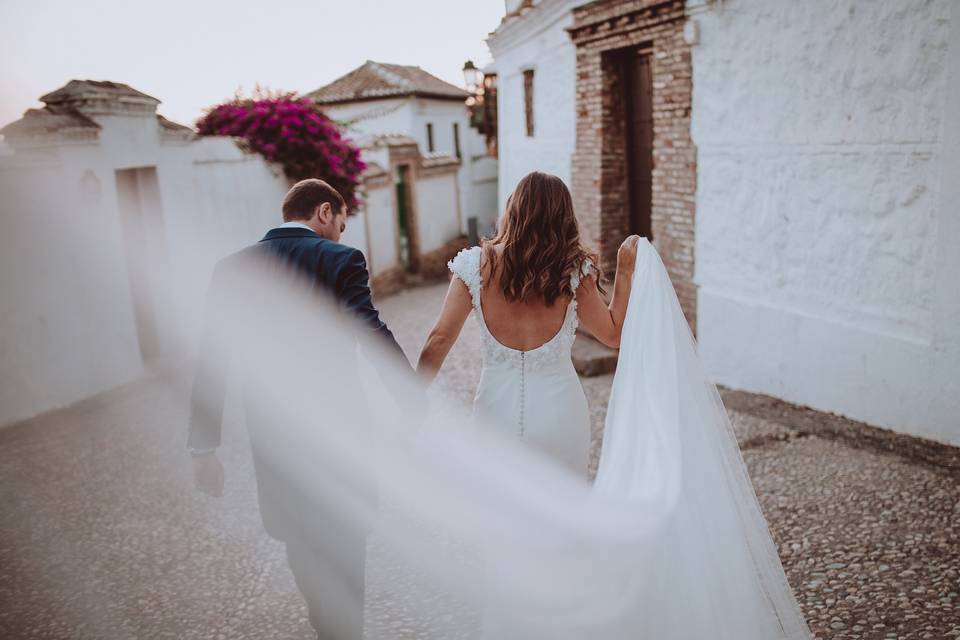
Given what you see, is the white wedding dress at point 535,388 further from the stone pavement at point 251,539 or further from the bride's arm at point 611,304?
the stone pavement at point 251,539

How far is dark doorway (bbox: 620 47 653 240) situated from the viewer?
29.1ft

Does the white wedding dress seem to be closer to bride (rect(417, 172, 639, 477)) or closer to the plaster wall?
bride (rect(417, 172, 639, 477))

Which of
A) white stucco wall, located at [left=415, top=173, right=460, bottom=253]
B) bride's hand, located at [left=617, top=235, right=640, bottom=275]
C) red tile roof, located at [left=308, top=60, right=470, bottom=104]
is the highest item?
red tile roof, located at [left=308, top=60, right=470, bottom=104]

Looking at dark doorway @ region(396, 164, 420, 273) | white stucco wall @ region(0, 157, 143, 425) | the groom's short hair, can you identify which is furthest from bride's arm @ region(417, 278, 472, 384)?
dark doorway @ region(396, 164, 420, 273)

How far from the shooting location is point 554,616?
9.18 ft

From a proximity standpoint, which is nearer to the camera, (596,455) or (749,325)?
(596,455)

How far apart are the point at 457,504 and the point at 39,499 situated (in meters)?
3.09

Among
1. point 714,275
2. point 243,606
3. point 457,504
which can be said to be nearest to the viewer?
point 243,606

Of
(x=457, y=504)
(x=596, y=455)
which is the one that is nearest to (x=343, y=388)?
(x=457, y=504)

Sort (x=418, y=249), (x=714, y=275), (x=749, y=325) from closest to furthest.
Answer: (x=749, y=325) → (x=714, y=275) → (x=418, y=249)

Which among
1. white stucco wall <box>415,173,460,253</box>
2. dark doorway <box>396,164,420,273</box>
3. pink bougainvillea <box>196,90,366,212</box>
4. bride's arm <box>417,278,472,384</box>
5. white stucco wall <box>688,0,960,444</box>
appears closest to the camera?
bride's arm <box>417,278,472,384</box>

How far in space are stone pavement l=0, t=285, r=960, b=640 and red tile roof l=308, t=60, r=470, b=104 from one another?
2159 centimetres

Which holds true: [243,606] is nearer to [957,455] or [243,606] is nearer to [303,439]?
[303,439]

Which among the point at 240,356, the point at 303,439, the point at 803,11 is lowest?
the point at 303,439
